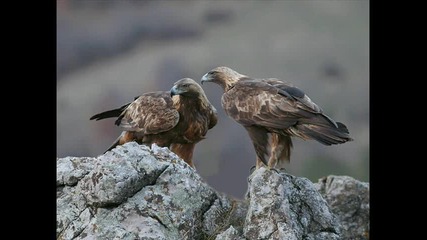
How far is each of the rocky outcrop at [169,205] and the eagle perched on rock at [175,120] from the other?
4.56 ft

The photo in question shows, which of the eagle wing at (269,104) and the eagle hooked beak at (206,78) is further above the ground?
the eagle hooked beak at (206,78)

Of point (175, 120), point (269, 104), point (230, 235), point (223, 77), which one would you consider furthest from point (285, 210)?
point (175, 120)

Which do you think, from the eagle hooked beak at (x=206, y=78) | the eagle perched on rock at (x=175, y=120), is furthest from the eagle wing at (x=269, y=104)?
the eagle perched on rock at (x=175, y=120)

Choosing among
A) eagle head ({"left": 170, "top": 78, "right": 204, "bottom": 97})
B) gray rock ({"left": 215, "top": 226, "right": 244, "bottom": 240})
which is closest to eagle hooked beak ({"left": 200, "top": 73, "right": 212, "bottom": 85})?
eagle head ({"left": 170, "top": 78, "right": 204, "bottom": 97})

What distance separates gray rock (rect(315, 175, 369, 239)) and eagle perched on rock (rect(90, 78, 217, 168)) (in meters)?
2.08

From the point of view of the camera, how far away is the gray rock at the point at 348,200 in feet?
35.9

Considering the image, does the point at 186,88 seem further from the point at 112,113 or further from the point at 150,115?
the point at 112,113

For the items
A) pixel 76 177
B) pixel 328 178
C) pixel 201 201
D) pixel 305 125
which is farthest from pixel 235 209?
pixel 328 178

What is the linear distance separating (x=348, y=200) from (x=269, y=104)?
2866 mm

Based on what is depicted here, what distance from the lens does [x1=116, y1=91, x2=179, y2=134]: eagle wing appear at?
32.9 feet

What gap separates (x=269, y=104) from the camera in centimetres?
885

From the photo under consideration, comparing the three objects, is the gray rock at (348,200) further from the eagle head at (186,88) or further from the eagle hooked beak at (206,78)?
the eagle hooked beak at (206,78)

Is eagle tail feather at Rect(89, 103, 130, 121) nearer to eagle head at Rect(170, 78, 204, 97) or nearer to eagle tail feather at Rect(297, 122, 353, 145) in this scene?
eagle head at Rect(170, 78, 204, 97)

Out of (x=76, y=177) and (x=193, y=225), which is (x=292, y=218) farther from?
(x=76, y=177)
